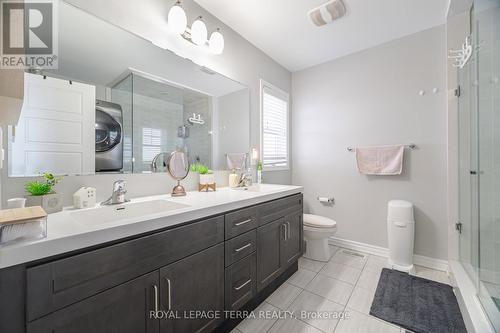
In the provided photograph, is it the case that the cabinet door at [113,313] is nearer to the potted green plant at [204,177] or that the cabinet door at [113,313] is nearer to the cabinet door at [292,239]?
the potted green plant at [204,177]

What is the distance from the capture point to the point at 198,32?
62.6 inches

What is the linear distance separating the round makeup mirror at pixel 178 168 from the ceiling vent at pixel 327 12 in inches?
66.9

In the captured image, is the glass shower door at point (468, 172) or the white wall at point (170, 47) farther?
the glass shower door at point (468, 172)

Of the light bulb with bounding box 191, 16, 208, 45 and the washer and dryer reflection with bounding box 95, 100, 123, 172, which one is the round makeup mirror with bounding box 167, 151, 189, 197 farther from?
the light bulb with bounding box 191, 16, 208, 45

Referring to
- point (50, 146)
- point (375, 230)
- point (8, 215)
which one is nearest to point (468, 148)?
point (375, 230)

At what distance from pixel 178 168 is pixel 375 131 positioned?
7.21 ft

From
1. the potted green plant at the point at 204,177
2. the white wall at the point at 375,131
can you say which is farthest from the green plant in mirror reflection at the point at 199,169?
the white wall at the point at 375,131

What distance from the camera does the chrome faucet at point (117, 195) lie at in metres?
1.13

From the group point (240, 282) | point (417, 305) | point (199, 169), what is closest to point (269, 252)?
point (240, 282)

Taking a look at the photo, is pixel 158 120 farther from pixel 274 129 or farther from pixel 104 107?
pixel 274 129

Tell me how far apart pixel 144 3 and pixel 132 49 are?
339 mm

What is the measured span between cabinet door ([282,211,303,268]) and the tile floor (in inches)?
9.2

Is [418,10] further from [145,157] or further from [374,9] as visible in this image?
[145,157]

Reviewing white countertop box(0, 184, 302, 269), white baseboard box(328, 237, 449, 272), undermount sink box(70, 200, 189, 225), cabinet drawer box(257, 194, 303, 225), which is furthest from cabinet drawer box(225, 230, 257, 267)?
white baseboard box(328, 237, 449, 272)
